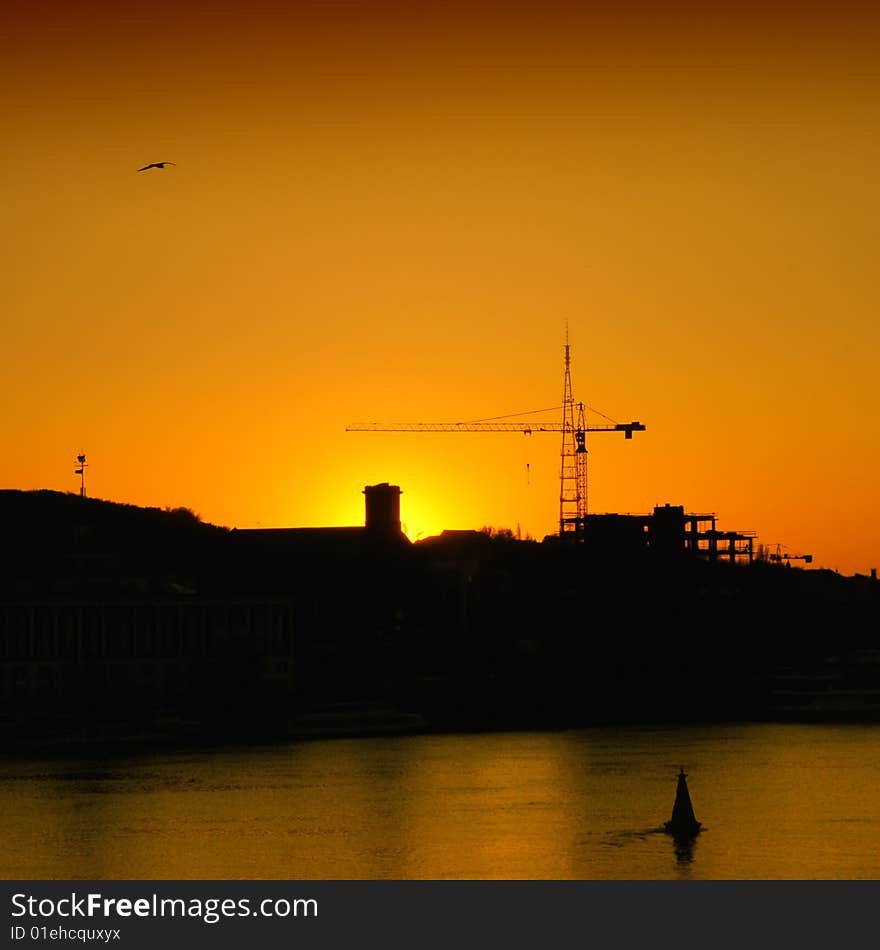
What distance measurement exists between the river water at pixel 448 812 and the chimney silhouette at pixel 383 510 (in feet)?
161

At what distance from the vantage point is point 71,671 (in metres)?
102

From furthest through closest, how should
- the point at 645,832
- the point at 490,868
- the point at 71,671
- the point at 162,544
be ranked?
the point at 162,544 → the point at 71,671 → the point at 645,832 → the point at 490,868

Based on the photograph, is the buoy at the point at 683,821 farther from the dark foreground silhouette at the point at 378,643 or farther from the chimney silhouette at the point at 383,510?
the chimney silhouette at the point at 383,510

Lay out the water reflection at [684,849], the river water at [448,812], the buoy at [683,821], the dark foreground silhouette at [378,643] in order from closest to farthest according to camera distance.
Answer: the water reflection at [684,849] < the river water at [448,812] < the buoy at [683,821] < the dark foreground silhouette at [378,643]

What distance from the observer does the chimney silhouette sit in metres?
134

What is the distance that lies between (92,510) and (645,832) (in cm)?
12364

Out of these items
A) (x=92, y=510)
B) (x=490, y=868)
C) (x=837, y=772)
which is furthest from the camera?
(x=92, y=510)

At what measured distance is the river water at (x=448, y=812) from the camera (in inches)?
1879

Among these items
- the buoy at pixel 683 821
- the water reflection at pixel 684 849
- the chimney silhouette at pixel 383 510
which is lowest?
the water reflection at pixel 684 849

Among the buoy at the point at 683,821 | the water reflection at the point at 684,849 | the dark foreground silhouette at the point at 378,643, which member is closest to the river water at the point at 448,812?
the water reflection at the point at 684,849

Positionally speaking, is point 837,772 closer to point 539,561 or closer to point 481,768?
point 481,768

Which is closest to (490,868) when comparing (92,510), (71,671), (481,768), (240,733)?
(481,768)

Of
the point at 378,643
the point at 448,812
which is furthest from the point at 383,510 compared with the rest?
the point at 448,812

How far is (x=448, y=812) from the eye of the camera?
58219 millimetres
